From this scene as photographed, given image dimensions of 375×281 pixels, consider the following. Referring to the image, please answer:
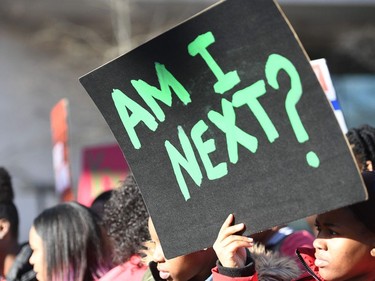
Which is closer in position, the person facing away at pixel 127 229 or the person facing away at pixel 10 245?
the person facing away at pixel 127 229

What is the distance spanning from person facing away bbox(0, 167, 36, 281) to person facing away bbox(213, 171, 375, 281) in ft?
5.80

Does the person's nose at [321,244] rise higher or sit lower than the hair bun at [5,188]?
lower

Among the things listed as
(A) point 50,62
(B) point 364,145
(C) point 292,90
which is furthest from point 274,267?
(A) point 50,62

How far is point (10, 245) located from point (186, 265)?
1.63 metres

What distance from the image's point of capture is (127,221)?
328 cm

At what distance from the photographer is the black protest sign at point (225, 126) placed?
1.93 metres

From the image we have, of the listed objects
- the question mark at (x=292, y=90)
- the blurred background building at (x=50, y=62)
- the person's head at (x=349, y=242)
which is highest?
the blurred background building at (x=50, y=62)

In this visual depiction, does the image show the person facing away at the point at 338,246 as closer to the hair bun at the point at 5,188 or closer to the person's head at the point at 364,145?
the person's head at the point at 364,145

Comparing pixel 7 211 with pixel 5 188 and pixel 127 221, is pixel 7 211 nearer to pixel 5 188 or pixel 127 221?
pixel 5 188

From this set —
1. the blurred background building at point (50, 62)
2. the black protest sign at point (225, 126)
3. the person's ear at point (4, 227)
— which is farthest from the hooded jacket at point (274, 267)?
the blurred background building at point (50, 62)

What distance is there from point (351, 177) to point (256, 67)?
1.14 ft

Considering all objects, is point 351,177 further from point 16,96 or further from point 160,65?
point 16,96

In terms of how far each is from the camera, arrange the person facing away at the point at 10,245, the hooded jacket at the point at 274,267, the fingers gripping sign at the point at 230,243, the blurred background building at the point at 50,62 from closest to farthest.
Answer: the fingers gripping sign at the point at 230,243
the hooded jacket at the point at 274,267
the person facing away at the point at 10,245
the blurred background building at the point at 50,62

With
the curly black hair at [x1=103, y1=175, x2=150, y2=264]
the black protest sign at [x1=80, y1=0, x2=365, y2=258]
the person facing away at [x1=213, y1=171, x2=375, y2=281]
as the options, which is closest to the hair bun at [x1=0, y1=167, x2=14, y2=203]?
the curly black hair at [x1=103, y1=175, x2=150, y2=264]
